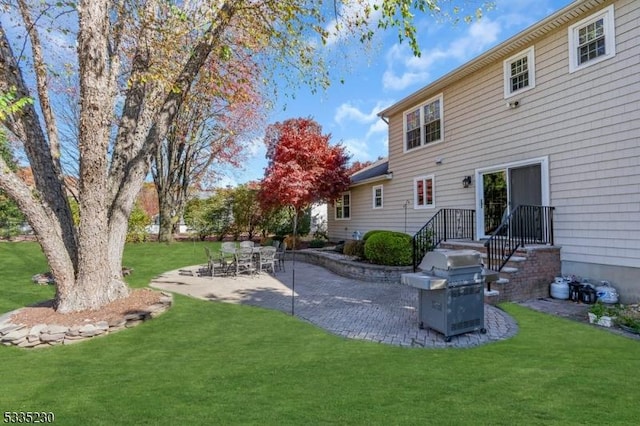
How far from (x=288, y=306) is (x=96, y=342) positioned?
3.42 m

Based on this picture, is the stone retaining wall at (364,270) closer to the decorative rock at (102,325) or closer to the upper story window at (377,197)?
the upper story window at (377,197)

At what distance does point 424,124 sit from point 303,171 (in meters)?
5.96

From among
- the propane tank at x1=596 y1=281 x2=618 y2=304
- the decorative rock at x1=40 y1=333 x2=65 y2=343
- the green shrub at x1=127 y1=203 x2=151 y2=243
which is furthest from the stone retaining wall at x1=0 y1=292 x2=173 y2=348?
the green shrub at x1=127 y1=203 x2=151 y2=243

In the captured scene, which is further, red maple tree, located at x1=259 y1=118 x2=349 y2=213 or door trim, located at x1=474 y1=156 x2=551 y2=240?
red maple tree, located at x1=259 y1=118 x2=349 y2=213

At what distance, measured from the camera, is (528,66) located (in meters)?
8.88

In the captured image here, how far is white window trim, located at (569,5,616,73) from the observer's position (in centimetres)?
702

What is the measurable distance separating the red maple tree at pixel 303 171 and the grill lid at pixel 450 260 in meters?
10.9

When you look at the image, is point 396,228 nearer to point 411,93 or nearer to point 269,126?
point 411,93

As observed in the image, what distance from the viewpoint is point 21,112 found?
593 centimetres

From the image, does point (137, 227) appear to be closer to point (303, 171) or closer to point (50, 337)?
point (303, 171)

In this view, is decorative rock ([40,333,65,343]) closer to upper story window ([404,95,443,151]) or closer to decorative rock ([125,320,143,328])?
decorative rock ([125,320,143,328])

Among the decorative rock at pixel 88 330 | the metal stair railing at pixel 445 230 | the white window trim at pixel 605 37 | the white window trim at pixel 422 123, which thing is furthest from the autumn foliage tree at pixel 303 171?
the decorative rock at pixel 88 330

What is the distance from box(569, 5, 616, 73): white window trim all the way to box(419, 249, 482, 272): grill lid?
5.74 meters

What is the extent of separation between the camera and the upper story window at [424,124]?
1215 cm
